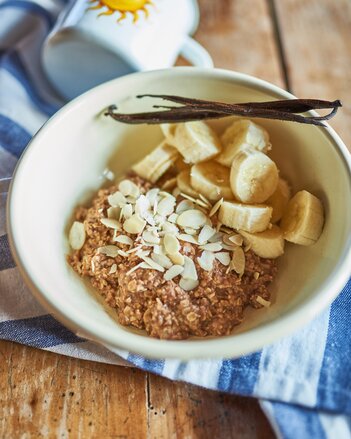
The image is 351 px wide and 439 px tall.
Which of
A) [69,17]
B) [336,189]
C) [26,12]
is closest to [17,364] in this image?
[336,189]

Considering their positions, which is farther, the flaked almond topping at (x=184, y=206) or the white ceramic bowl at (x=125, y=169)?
the flaked almond topping at (x=184, y=206)

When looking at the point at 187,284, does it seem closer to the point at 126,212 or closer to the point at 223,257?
the point at 223,257

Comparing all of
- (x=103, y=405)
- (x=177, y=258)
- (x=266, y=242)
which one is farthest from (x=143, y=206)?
(x=103, y=405)

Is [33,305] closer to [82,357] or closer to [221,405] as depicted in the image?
[82,357]

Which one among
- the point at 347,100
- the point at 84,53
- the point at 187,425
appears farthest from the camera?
the point at 347,100

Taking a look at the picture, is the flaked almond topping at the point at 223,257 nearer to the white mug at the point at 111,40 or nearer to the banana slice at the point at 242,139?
the banana slice at the point at 242,139

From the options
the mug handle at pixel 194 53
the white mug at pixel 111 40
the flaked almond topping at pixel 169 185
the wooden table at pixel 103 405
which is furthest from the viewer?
the mug handle at pixel 194 53

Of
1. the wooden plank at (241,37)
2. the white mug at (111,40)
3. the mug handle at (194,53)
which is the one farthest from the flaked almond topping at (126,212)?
the wooden plank at (241,37)
